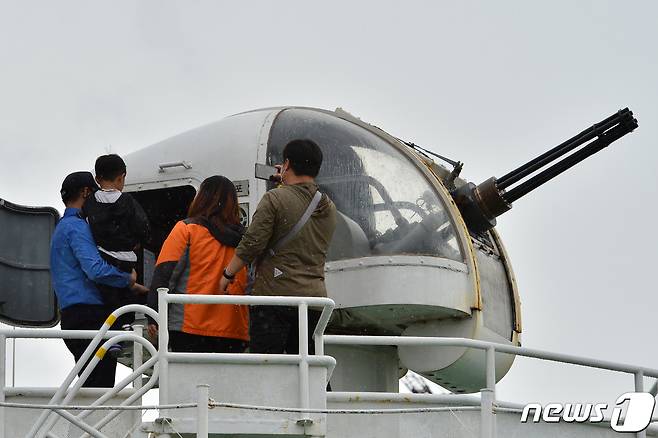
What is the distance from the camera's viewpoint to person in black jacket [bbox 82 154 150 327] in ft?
41.4

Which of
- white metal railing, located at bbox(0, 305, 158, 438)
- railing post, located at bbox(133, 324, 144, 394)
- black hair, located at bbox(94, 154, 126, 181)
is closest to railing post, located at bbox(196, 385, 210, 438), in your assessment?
white metal railing, located at bbox(0, 305, 158, 438)

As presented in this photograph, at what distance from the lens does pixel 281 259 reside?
11898 mm

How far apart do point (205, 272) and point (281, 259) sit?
2.12 ft

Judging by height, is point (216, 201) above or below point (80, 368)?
above

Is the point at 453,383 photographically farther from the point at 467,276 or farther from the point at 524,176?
the point at 524,176

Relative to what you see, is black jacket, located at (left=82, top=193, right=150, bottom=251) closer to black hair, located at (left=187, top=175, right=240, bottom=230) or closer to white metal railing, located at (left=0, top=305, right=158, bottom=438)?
black hair, located at (left=187, top=175, right=240, bottom=230)

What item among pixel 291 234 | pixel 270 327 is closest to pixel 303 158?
pixel 291 234

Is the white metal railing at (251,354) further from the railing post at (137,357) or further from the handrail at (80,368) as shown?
the railing post at (137,357)

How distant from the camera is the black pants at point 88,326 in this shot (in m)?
12.5

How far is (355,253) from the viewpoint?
46.6 feet

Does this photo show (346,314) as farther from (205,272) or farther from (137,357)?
(137,357)

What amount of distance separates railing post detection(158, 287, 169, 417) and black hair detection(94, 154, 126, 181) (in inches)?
87.1

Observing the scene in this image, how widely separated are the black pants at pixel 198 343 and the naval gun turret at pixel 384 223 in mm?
2168

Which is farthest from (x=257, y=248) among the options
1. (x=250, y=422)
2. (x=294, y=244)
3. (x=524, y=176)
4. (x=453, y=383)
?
(x=524, y=176)
